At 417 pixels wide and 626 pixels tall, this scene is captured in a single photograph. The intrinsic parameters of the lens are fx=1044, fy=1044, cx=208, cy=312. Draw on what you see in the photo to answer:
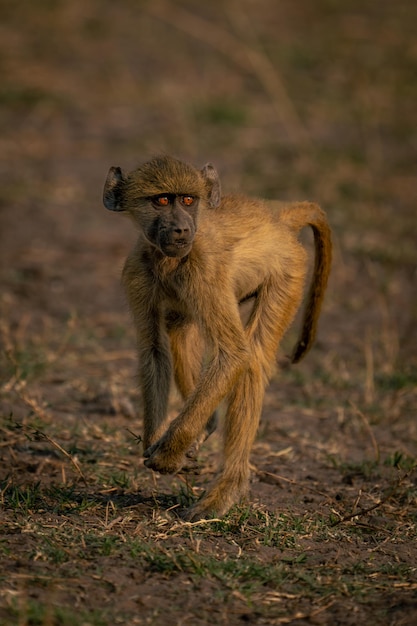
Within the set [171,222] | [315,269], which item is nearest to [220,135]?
[315,269]

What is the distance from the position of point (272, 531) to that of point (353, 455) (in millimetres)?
1522

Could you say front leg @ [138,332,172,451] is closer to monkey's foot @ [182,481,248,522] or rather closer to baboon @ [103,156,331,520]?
baboon @ [103,156,331,520]

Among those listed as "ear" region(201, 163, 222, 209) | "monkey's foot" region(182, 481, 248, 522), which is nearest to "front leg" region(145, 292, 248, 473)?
"monkey's foot" region(182, 481, 248, 522)

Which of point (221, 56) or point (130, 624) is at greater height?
point (221, 56)

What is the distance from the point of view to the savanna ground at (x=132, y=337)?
4.22 meters

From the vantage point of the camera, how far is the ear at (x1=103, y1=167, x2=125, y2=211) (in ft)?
17.0

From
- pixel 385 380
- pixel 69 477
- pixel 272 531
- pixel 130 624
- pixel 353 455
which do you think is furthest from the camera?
pixel 385 380

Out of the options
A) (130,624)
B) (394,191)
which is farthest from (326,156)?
(130,624)

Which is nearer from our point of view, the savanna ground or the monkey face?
the savanna ground

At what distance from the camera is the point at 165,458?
4.75 m

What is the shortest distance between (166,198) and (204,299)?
524 millimetres

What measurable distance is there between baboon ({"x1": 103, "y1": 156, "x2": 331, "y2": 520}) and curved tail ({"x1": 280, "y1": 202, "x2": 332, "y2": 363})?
0.09 m

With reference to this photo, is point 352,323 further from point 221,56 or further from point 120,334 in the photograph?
point 221,56

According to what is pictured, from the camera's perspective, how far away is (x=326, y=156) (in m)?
11.5
